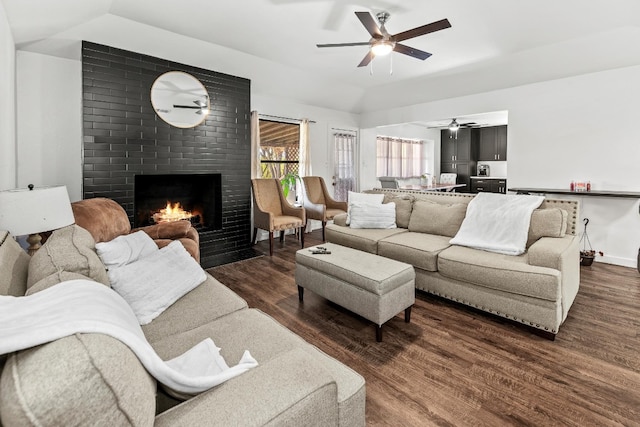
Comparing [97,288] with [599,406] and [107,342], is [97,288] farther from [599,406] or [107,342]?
[599,406]

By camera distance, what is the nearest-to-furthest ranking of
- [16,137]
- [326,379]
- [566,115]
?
[326,379], [16,137], [566,115]

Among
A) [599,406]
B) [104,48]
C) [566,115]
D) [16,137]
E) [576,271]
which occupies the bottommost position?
[599,406]

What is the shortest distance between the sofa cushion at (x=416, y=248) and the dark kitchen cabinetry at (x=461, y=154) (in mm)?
6272

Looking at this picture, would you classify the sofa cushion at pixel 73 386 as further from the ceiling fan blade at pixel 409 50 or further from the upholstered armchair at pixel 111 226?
the ceiling fan blade at pixel 409 50

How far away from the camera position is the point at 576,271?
2643mm

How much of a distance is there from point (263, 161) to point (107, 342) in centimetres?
493

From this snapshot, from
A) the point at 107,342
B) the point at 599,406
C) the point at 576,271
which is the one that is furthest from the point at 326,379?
the point at 576,271

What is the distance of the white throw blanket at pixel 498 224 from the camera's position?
274 centimetres

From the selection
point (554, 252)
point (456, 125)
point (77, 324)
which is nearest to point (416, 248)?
point (554, 252)

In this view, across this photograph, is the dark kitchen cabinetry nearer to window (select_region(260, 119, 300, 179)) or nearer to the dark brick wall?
window (select_region(260, 119, 300, 179))

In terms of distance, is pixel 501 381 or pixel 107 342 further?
pixel 501 381

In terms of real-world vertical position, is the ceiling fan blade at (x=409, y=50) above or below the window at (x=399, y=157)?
above

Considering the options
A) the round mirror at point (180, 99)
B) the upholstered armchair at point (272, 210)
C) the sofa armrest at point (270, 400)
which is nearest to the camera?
the sofa armrest at point (270, 400)

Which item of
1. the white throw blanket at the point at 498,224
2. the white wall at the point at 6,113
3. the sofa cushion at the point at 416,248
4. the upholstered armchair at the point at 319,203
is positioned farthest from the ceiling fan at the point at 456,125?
the white wall at the point at 6,113
